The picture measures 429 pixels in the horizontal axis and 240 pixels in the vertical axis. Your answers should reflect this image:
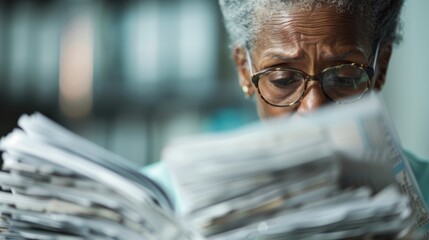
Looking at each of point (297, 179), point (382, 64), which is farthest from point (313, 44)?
point (297, 179)

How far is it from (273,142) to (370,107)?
98mm

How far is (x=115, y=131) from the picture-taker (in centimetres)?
298

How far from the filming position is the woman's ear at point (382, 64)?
1.37m

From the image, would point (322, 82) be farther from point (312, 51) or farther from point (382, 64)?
point (382, 64)

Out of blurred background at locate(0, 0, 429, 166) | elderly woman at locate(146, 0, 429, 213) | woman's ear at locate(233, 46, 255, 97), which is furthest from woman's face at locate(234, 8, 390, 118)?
blurred background at locate(0, 0, 429, 166)

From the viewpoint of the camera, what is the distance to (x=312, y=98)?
4.00 feet

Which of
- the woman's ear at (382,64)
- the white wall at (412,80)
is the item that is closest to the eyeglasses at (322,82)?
the woman's ear at (382,64)

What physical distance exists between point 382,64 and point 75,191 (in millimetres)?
812

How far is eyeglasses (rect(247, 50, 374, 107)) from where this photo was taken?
1.23m

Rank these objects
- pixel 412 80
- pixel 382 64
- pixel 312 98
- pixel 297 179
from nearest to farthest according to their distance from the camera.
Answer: pixel 297 179 → pixel 312 98 → pixel 382 64 → pixel 412 80

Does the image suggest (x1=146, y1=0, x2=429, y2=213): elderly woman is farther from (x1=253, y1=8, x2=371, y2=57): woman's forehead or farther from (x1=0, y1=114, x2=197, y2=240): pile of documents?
(x1=0, y1=114, x2=197, y2=240): pile of documents

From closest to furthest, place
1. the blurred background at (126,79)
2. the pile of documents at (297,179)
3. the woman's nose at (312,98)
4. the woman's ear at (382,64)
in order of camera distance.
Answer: the pile of documents at (297,179) → the woman's nose at (312,98) → the woman's ear at (382,64) → the blurred background at (126,79)

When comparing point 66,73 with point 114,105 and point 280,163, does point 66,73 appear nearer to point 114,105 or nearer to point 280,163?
point 114,105

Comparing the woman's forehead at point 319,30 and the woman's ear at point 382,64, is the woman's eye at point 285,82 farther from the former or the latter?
the woman's ear at point 382,64
